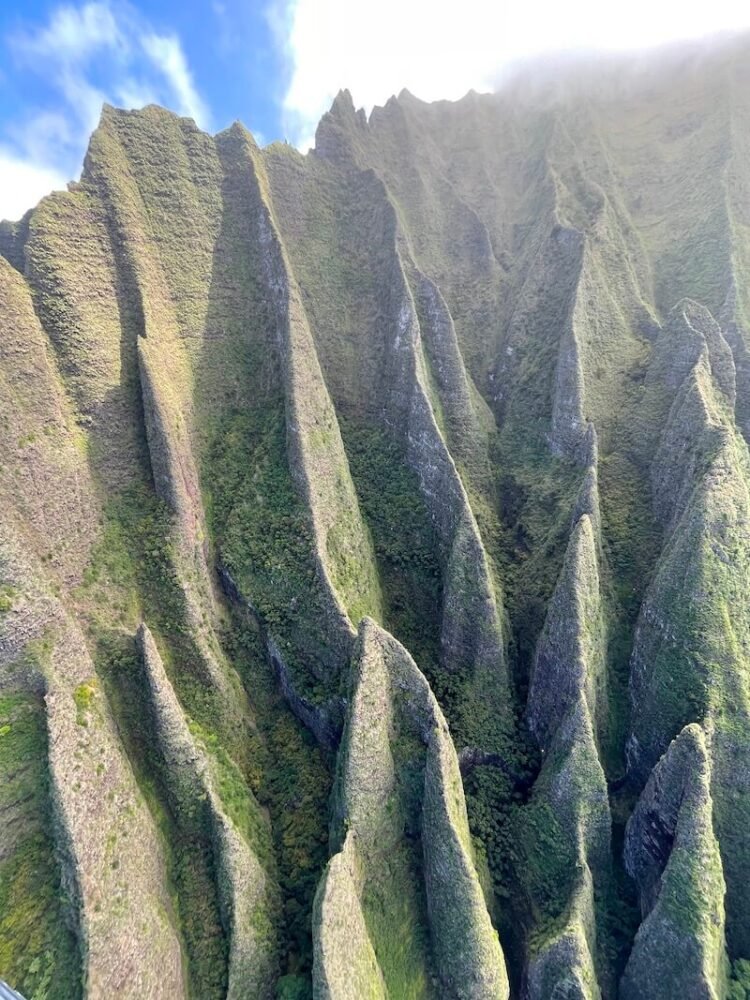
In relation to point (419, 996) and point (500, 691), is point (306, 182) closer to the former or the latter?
point (500, 691)

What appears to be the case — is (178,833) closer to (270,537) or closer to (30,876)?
(30,876)

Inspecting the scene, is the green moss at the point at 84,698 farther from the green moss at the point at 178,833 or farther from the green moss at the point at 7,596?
the green moss at the point at 7,596

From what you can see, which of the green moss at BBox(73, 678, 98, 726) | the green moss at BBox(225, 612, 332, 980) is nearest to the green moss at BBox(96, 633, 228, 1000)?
the green moss at BBox(73, 678, 98, 726)

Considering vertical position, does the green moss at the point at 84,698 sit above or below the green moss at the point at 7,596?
below

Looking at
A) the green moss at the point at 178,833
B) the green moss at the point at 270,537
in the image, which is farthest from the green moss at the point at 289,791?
the green moss at the point at 178,833

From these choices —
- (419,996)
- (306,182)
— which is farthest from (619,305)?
(419,996)
